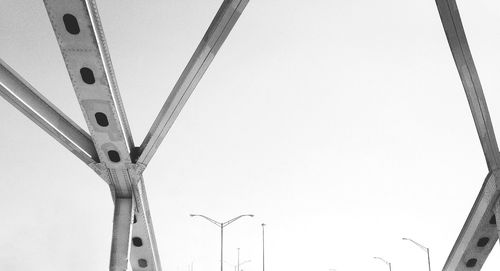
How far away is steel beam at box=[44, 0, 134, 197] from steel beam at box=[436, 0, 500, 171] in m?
4.33

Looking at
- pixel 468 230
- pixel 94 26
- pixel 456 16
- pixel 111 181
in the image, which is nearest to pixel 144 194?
pixel 111 181

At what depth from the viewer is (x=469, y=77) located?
25.5ft

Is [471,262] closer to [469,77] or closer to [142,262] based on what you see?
[469,77]

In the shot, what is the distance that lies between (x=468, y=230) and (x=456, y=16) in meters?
4.33

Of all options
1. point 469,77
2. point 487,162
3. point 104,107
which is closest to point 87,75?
point 104,107

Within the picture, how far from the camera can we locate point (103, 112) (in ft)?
21.9

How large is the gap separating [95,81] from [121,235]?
2545mm

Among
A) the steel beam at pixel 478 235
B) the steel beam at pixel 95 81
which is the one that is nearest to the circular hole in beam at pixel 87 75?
the steel beam at pixel 95 81

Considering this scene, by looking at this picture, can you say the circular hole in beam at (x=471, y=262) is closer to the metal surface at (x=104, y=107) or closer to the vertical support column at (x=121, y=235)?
the metal surface at (x=104, y=107)

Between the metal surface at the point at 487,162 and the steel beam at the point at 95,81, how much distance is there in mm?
4356

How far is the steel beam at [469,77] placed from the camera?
6.77 metres

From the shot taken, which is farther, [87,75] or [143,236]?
[143,236]

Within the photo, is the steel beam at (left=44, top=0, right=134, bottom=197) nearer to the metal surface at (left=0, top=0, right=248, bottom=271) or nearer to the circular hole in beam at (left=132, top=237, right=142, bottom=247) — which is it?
the metal surface at (left=0, top=0, right=248, bottom=271)

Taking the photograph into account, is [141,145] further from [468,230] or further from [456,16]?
[468,230]
